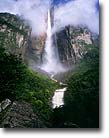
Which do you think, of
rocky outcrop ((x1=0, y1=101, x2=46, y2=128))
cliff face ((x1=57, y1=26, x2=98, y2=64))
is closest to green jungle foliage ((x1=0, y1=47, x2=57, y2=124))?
rocky outcrop ((x1=0, y1=101, x2=46, y2=128))

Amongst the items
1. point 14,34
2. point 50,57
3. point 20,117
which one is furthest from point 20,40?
point 20,117

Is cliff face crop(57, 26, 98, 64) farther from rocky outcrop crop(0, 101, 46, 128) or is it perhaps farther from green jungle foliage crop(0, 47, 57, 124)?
rocky outcrop crop(0, 101, 46, 128)

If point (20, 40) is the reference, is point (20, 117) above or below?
below

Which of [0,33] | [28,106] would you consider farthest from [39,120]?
[0,33]

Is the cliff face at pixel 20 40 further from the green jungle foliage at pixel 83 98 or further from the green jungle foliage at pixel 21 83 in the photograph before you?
the green jungle foliage at pixel 83 98

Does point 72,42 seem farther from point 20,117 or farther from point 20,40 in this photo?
point 20,117

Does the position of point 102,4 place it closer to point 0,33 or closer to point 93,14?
point 93,14

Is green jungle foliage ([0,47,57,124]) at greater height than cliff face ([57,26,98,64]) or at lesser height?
lesser
